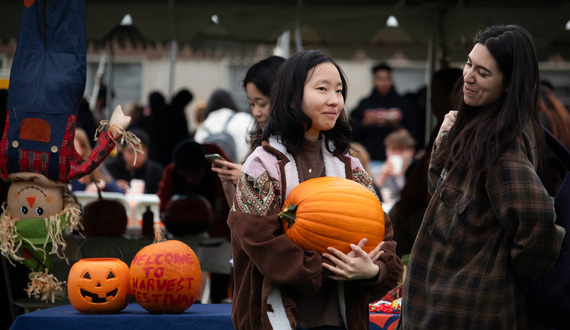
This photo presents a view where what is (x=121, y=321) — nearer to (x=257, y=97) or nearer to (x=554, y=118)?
(x=257, y=97)

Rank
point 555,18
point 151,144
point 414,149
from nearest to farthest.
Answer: point 555,18 < point 414,149 < point 151,144

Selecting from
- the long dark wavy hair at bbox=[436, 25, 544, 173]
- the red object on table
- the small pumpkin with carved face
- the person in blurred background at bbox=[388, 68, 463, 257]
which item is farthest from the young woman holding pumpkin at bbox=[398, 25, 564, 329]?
the person in blurred background at bbox=[388, 68, 463, 257]

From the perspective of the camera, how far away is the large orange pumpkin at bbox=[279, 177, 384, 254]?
2.60 meters

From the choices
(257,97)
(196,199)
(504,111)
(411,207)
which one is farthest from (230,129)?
(504,111)

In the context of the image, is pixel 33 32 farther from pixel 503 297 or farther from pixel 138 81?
pixel 138 81

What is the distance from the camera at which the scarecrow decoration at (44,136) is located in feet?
13.8

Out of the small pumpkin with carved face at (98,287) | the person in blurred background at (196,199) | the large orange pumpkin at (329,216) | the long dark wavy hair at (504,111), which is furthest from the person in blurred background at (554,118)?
the small pumpkin with carved face at (98,287)

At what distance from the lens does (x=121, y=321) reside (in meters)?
3.85

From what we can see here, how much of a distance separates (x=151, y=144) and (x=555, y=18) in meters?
4.99

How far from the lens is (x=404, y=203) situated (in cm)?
512

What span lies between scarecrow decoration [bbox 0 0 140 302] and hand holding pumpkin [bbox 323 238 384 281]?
6.59ft

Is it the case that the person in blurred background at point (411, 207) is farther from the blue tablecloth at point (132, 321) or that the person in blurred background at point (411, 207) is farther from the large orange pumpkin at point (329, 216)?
the large orange pumpkin at point (329, 216)

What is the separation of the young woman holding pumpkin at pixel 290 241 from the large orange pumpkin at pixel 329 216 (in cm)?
4

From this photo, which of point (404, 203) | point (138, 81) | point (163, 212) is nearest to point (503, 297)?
point (404, 203)
